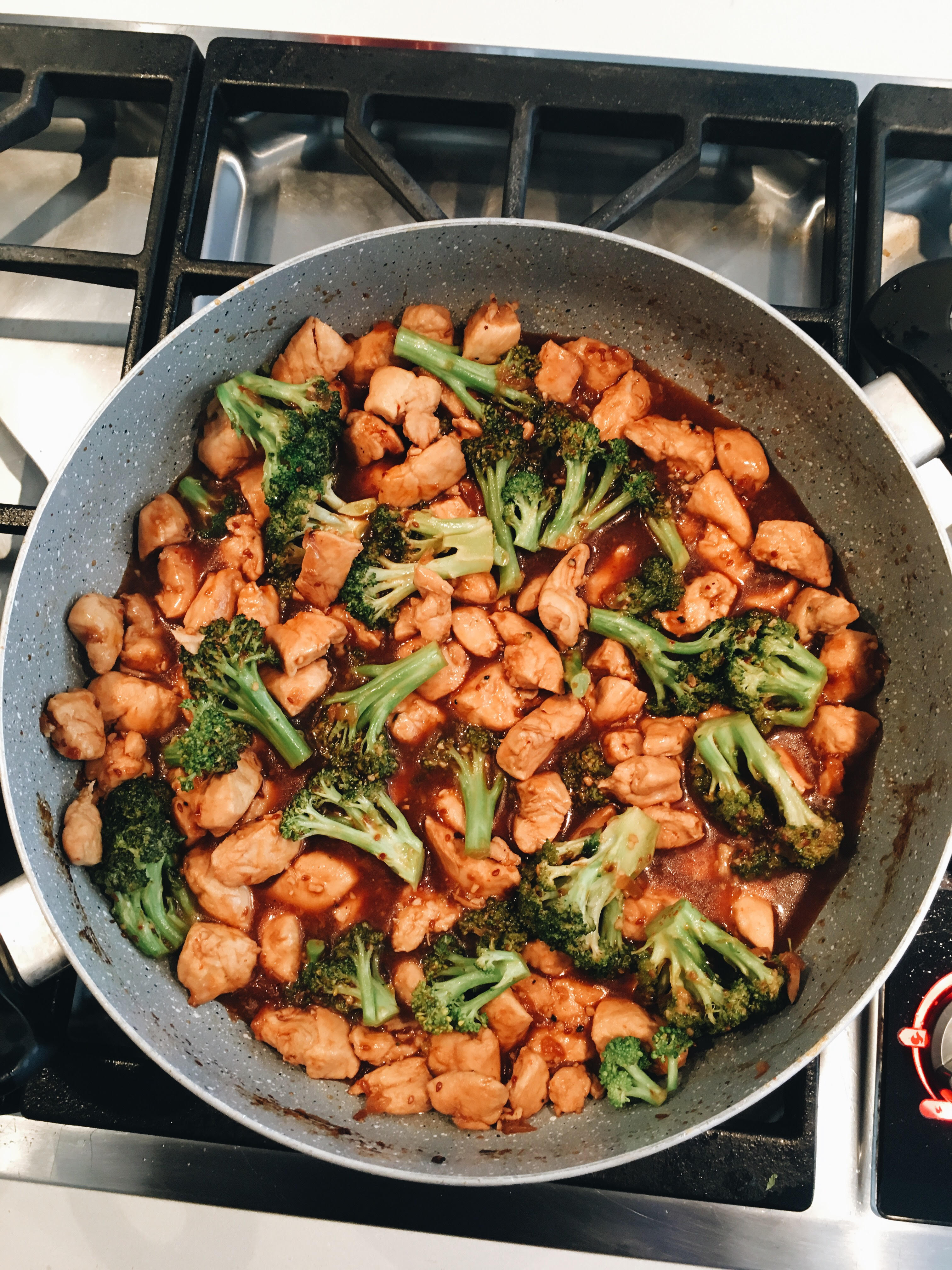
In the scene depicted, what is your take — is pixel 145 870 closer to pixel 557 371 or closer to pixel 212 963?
pixel 212 963

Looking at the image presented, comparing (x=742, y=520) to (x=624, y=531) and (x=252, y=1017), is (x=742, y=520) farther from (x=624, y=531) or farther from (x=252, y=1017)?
(x=252, y=1017)

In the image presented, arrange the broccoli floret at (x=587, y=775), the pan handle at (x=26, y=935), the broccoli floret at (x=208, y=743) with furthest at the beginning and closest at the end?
1. the broccoli floret at (x=587, y=775)
2. the broccoli floret at (x=208, y=743)
3. the pan handle at (x=26, y=935)

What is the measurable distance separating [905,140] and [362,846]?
7.12ft

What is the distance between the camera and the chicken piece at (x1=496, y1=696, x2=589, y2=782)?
2119 mm

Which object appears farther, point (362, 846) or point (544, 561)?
point (544, 561)

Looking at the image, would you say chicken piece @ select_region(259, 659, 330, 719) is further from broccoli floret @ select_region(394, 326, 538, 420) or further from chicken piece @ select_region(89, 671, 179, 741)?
broccoli floret @ select_region(394, 326, 538, 420)

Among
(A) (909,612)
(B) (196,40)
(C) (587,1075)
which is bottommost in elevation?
(C) (587,1075)

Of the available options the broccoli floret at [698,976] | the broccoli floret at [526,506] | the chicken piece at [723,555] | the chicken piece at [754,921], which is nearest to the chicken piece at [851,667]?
the chicken piece at [723,555]

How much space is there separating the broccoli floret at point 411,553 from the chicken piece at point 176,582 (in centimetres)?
37

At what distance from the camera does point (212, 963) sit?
2.07 metres

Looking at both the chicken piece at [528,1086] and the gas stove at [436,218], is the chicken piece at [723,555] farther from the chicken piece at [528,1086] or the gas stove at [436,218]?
the chicken piece at [528,1086]

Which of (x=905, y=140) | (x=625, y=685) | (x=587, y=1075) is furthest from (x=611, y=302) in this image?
(x=587, y=1075)

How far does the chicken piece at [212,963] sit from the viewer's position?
6.79 ft

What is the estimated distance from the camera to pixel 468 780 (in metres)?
2.16
